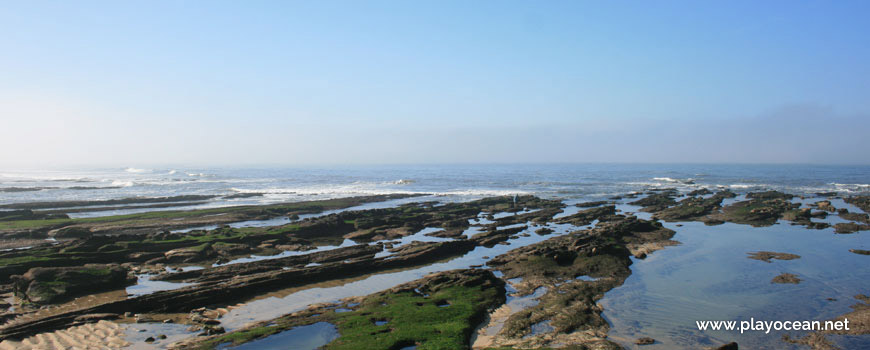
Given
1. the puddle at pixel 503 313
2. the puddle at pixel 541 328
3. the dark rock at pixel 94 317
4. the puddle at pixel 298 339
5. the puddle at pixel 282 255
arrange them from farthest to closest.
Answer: the puddle at pixel 282 255
the dark rock at pixel 94 317
the puddle at pixel 541 328
the puddle at pixel 503 313
the puddle at pixel 298 339

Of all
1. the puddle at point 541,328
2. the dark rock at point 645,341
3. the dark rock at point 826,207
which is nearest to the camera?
the dark rock at point 645,341

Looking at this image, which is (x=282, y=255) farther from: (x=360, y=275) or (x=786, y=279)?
(x=786, y=279)

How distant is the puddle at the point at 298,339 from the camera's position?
43.6 ft

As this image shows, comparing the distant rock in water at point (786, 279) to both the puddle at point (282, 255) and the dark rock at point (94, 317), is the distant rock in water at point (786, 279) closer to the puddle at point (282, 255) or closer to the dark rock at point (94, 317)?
the puddle at point (282, 255)

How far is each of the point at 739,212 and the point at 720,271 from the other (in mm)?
26167

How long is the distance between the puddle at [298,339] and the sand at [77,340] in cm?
399

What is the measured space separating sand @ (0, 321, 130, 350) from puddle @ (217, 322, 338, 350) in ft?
13.1

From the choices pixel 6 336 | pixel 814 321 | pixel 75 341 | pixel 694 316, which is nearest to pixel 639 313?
pixel 694 316

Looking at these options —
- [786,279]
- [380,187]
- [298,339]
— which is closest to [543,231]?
[786,279]

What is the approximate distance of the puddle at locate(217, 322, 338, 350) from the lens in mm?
13281

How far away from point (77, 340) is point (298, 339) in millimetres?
6964

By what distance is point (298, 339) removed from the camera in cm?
1390

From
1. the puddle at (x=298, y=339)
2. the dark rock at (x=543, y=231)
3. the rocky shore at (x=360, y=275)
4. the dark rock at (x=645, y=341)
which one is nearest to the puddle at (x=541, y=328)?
the rocky shore at (x=360, y=275)

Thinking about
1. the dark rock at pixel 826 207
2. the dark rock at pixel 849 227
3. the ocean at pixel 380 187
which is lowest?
the ocean at pixel 380 187
